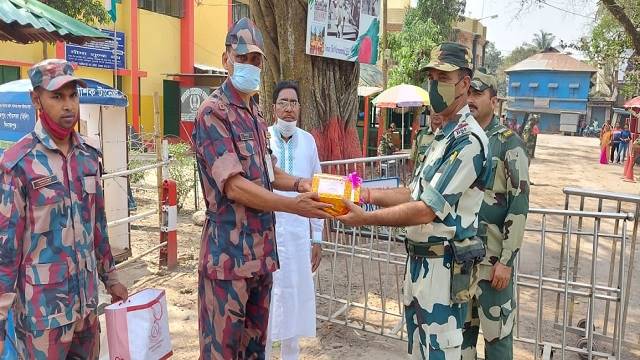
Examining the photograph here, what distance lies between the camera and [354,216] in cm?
246

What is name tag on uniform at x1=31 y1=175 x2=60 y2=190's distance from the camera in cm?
220

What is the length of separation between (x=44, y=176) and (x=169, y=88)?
19.6 meters

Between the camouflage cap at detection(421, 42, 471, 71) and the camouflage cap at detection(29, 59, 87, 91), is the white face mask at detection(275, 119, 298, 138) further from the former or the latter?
the camouflage cap at detection(29, 59, 87, 91)

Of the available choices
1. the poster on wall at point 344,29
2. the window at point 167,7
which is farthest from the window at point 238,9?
the poster on wall at point 344,29

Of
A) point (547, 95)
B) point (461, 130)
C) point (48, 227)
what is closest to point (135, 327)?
point (48, 227)

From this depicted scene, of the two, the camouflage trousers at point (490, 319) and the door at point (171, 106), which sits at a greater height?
the door at point (171, 106)

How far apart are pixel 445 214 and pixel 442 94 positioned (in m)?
0.54

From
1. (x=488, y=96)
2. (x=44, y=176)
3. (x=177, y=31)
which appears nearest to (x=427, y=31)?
(x=177, y=31)

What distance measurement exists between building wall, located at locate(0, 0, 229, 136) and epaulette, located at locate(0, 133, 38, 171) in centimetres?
1562

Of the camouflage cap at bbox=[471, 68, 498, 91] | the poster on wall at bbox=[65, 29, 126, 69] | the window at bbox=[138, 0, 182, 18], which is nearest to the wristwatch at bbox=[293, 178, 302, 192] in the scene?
the camouflage cap at bbox=[471, 68, 498, 91]

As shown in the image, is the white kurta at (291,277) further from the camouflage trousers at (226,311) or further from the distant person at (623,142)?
the distant person at (623,142)

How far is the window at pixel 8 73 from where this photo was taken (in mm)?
15133

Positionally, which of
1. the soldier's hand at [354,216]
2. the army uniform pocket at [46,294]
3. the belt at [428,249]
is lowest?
the army uniform pocket at [46,294]

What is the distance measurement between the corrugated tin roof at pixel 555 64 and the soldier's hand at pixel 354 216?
5297 centimetres
